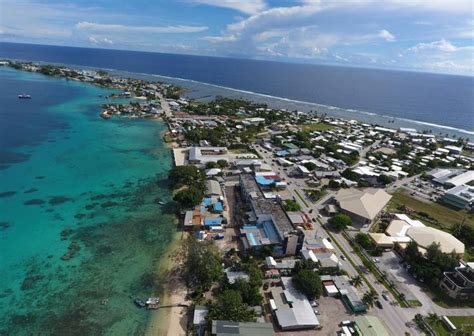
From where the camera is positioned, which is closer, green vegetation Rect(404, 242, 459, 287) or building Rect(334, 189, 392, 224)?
green vegetation Rect(404, 242, 459, 287)

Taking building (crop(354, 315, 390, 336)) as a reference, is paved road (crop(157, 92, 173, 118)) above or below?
above

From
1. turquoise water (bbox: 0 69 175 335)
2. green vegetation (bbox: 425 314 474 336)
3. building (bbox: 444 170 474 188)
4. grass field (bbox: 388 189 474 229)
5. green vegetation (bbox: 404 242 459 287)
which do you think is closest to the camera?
green vegetation (bbox: 425 314 474 336)

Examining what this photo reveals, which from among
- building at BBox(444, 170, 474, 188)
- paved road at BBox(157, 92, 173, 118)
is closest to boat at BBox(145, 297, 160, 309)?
building at BBox(444, 170, 474, 188)

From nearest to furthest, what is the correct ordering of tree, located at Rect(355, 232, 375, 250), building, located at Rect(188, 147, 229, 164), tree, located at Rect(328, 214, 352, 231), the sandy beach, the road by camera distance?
the sandy beach → the road → tree, located at Rect(355, 232, 375, 250) → tree, located at Rect(328, 214, 352, 231) → building, located at Rect(188, 147, 229, 164)

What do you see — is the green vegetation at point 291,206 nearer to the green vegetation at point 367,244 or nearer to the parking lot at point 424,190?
the green vegetation at point 367,244

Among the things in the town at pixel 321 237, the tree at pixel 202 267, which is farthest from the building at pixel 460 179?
the tree at pixel 202 267

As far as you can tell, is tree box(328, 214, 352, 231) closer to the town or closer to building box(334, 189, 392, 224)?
the town

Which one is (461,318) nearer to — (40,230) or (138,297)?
(138,297)
